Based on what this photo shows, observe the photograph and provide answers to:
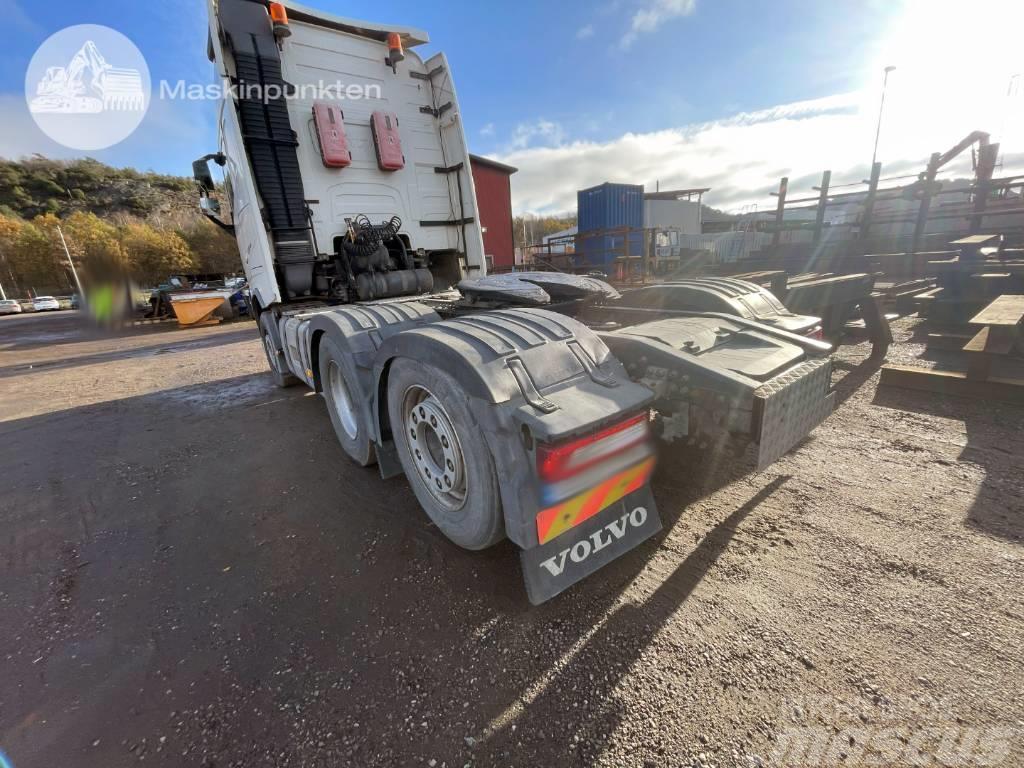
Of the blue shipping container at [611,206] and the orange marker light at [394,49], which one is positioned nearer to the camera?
the orange marker light at [394,49]

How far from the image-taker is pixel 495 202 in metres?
19.6

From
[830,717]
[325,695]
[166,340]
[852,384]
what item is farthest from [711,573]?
[166,340]

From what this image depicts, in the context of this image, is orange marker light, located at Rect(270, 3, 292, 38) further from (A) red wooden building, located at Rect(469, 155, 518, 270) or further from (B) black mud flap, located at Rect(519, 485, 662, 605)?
(A) red wooden building, located at Rect(469, 155, 518, 270)

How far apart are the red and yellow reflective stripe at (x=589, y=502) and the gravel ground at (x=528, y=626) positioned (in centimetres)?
42

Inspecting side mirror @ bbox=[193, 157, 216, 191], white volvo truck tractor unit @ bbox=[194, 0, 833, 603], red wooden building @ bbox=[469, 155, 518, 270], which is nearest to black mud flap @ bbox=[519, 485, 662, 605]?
white volvo truck tractor unit @ bbox=[194, 0, 833, 603]

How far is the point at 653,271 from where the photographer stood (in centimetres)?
1703

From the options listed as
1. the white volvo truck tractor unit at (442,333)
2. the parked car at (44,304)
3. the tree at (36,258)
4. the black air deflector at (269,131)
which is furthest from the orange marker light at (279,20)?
the tree at (36,258)

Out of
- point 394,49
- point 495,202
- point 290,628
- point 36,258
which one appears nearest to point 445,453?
point 290,628

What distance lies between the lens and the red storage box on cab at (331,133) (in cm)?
448

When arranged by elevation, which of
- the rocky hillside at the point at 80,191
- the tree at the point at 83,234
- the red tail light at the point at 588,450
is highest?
the rocky hillside at the point at 80,191

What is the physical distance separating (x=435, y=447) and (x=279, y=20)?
4.70 m

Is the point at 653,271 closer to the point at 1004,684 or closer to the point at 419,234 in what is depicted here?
the point at 419,234

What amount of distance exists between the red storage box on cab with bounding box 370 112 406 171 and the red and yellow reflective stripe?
4.61 meters

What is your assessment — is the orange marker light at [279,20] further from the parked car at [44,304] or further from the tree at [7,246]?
the tree at [7,246]
